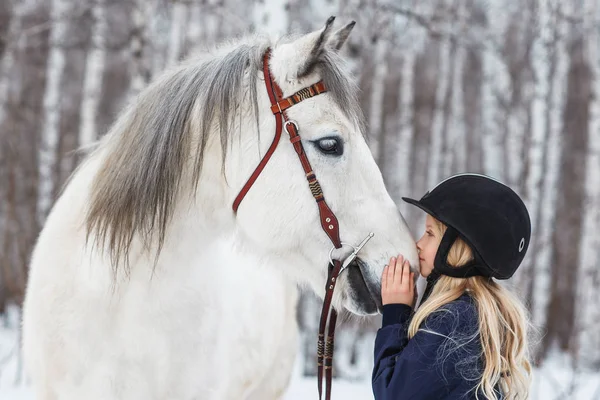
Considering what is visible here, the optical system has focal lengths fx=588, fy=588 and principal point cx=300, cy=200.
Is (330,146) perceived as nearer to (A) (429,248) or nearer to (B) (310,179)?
(B) (310,179)

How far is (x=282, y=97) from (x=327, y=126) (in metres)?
0.20

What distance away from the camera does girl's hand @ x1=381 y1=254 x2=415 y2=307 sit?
74.3 inches

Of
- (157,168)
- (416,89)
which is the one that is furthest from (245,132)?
(416,89)

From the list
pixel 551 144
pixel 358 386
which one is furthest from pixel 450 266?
pixel 551 144

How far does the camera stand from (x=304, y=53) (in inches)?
80.4

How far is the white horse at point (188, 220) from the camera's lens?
2.05 m

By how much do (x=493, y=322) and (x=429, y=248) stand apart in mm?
325

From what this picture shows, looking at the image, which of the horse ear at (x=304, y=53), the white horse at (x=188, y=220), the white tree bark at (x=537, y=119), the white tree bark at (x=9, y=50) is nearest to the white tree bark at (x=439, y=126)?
the white tree bark at (x=537, y=119)

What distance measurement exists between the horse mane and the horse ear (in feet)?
0.17

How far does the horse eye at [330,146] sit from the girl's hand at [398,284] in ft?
1.40

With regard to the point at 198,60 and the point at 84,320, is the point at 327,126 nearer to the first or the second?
the point at 198,60

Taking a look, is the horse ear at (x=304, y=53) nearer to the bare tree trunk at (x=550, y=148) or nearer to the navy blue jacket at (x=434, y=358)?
the navy blue jacket at (x=434, y=358)

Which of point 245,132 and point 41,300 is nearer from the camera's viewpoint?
point 245,132

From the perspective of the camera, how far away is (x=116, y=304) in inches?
85.6
